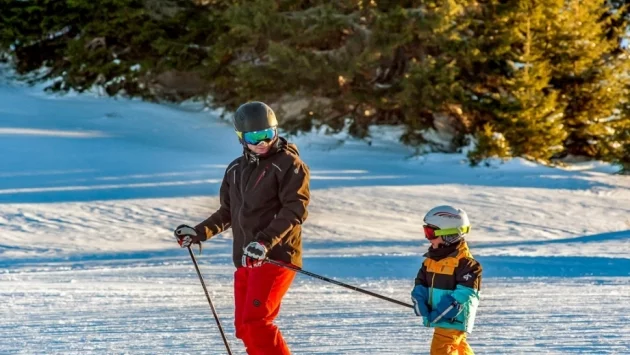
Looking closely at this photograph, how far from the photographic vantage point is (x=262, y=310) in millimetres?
4328

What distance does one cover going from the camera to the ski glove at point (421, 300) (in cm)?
411

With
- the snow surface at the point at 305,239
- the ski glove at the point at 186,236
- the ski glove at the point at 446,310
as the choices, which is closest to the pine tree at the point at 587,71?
the snow surface at the point at 305,239

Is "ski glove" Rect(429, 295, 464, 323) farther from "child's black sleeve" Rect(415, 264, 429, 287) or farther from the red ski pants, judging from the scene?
the red ski pants

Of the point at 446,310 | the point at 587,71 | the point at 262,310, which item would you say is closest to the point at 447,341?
the point at 446,310

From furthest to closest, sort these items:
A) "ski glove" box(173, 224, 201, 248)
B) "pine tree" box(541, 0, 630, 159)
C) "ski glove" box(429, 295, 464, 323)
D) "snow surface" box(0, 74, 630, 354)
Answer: "pine tree" box(541, 0, 630, 159), "snow surface" box(0, 74, 630, 354), "ski glove" box(173, 224, 201, 248), "ski glove" box(429, 295, 464, 323)

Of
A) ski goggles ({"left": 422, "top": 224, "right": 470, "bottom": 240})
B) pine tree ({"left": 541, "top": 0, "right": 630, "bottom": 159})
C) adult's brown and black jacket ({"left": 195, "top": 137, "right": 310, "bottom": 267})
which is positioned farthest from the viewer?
pine tree ({"left": 541, "top": 0, "right": 630, "bottom": 159})

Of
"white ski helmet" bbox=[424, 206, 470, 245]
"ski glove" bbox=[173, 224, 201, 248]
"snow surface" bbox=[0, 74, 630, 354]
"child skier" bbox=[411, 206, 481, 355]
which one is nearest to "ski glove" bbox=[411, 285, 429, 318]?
"child skier" bbox=[411, 206, 481, 355]

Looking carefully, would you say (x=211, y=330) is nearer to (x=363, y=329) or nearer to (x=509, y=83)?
(x=363, y=329)

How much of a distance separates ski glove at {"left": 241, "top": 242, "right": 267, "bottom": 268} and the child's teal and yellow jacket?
71 cm

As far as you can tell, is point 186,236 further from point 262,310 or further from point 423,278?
point 423,278

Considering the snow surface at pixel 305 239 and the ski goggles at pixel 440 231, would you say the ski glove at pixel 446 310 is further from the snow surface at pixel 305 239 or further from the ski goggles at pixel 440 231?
the snow surface at pixel 305 239

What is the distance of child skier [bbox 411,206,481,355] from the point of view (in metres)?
4.06

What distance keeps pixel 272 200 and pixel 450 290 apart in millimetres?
969

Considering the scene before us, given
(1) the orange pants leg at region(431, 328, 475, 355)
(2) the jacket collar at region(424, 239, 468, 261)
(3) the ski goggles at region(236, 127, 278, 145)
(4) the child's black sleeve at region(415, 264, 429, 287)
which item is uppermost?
(3) the ski goggles at region(236, 127, 278, 145)
